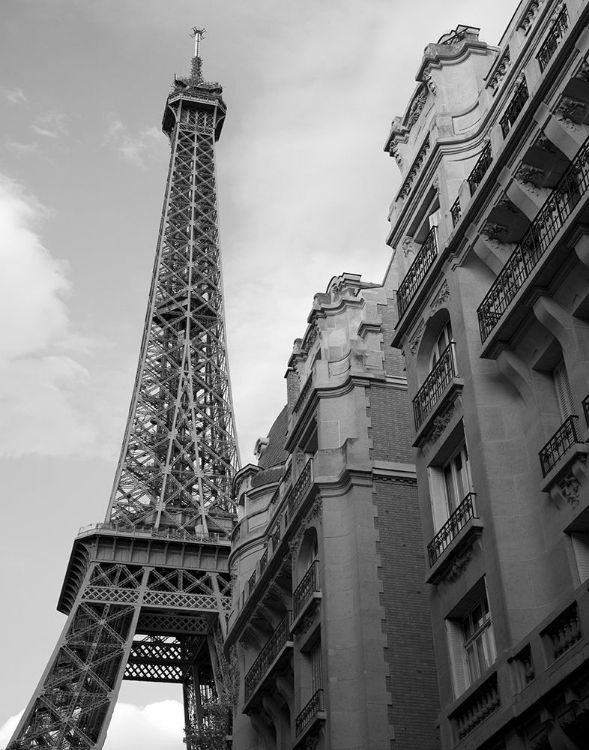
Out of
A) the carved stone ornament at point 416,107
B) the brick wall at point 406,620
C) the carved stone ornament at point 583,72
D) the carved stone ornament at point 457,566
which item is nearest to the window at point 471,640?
the carved stone ornament at point 457,566

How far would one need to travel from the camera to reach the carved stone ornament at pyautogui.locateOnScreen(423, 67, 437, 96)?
25.7m

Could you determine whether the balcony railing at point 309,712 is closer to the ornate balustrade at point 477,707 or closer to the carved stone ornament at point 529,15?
the ornate balustrade at point 477,707

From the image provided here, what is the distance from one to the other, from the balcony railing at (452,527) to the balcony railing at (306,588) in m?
6.81

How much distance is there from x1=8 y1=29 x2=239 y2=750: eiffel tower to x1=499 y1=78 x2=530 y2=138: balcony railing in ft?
87.6

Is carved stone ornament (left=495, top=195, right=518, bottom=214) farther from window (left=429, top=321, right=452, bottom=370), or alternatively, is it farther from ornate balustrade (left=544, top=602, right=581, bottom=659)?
ornate balustrade (left=544, top=602, right=581, bottom=659)

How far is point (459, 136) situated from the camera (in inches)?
949

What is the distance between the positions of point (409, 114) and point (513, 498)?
1268cm

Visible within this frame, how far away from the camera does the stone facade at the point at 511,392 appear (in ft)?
52.7

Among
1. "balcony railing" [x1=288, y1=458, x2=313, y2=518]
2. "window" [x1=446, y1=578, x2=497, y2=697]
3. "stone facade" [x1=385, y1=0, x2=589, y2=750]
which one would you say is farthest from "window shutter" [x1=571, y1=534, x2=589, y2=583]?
"balcony railing" [x1=288, y1=458, x2=313, y2=518]

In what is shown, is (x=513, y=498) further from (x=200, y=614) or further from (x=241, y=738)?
(x=200, y=614)

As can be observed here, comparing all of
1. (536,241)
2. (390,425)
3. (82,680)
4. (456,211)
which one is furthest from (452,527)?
(82,680)

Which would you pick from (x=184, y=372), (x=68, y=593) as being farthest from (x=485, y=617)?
(x=184, y=372)

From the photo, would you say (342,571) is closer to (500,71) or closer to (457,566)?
(457,566)

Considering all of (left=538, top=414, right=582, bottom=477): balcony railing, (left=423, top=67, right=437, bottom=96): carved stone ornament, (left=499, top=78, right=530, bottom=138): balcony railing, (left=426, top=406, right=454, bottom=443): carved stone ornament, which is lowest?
(left=538, top=414, right=582, bottom=477): balcony railing
